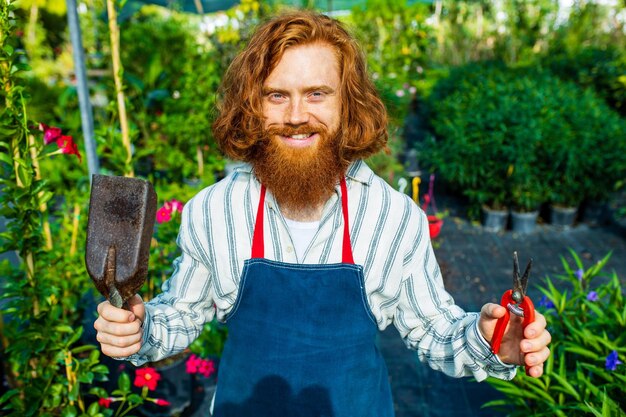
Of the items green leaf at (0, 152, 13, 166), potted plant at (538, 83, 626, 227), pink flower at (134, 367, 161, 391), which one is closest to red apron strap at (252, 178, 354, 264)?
green leaf at (0, 152, 13, 166)

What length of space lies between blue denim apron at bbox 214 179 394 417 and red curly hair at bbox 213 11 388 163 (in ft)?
0.72

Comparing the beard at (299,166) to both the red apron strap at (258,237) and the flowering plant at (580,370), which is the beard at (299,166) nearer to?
the red apron strap at (258,237)

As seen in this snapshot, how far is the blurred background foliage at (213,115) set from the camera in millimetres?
1808

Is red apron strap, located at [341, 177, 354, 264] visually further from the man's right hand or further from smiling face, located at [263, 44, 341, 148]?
the man's right hand

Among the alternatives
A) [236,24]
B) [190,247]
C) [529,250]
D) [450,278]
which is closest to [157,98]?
[236,24]

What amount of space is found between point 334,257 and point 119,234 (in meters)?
0.55

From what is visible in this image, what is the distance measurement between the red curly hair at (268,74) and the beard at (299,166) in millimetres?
35

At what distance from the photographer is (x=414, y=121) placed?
835 cm

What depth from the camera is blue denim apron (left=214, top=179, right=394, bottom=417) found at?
4.26ft

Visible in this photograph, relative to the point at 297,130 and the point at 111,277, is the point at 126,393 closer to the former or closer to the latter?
the point at 111,277

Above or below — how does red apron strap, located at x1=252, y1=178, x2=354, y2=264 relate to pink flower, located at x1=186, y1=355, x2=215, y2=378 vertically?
above

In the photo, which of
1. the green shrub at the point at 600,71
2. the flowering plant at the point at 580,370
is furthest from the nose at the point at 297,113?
the green shrub at the point at 600,71

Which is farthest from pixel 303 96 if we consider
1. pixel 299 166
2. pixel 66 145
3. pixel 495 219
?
pixel 495 219

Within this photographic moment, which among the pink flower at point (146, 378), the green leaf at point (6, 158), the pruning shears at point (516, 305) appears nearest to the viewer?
the pruning shears at point (516, 305)
